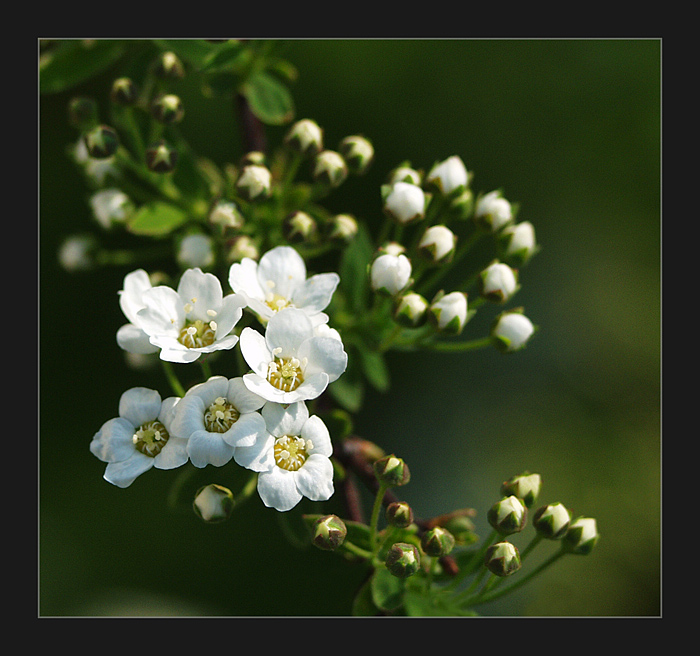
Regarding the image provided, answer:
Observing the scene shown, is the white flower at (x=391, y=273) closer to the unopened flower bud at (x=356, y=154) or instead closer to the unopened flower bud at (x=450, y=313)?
the unopened flower bud at (x=450, y=313)

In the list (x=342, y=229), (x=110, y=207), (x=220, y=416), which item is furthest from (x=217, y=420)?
(x=110, y=207)

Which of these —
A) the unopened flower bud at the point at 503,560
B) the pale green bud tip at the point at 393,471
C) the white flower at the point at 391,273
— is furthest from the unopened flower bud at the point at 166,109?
the unopened flower bud at the point at 503,560

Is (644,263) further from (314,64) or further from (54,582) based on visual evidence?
(54,582)

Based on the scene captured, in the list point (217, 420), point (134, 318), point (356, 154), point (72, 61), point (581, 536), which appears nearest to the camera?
point (217, 420)

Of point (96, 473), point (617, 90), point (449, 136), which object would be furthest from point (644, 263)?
point (96, 473)

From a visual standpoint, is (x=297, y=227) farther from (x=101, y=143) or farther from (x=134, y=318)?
(x=101, y=143)

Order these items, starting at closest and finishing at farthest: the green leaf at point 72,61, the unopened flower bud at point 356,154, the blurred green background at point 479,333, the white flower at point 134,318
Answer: the white flower at point 134,318 < the unopened flower bud at point 356,154 < the green leaf at point 72,61 < the blurred green background at point 479,333
